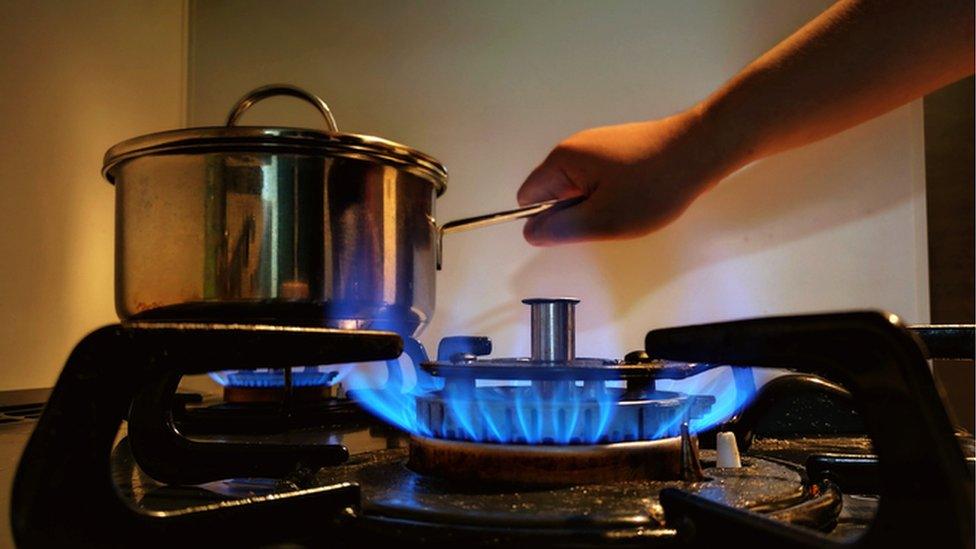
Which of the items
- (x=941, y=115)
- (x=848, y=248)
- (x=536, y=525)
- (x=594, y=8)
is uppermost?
(x=594, y=8)

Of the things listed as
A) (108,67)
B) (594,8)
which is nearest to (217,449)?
(108,67)

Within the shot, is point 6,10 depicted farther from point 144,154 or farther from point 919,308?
point 919,308

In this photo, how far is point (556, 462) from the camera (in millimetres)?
429

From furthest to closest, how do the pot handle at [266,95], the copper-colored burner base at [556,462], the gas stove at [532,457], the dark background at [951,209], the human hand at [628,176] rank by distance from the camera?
1. the dark background at [951,209]
2. the human hand at [628,176]
3. the pot handle at [266,95]
4. the copper-colored burner base at [556,462]
5. the gas stove at [532,457]

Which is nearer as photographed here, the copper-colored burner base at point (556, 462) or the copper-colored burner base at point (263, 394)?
the copper-colored burner base at point (556, 462)

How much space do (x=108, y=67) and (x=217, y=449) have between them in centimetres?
78

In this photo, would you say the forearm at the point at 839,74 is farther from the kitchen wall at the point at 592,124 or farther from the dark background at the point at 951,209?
the dark background at the point at 951,209

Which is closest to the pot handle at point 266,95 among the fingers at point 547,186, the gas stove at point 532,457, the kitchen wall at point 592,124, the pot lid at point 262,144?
the pot lid at point 262,144

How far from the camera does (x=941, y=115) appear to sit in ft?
3.78

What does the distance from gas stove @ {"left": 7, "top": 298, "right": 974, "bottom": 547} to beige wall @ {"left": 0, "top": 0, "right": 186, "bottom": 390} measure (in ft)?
1.33

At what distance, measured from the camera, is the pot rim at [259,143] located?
0.50 metres

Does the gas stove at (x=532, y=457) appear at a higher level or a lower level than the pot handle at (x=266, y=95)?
lower

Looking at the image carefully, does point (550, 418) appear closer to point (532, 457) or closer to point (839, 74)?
point (532, 457)

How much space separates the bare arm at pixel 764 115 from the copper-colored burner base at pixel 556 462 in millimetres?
388
